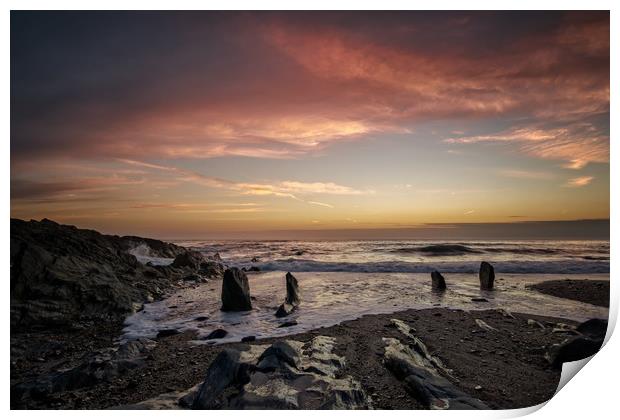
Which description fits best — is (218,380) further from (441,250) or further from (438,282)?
(441,250)

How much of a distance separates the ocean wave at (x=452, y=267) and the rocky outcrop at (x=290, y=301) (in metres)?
4.83

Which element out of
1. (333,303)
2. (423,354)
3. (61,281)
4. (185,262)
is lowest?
(333,303)

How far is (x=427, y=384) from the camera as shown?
9.96ft

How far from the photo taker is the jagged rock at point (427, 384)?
9.59 feet

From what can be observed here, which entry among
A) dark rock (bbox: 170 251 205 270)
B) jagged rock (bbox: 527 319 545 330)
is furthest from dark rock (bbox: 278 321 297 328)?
dark rock (bbox: 170 251 205 270)

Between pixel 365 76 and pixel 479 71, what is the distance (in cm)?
164

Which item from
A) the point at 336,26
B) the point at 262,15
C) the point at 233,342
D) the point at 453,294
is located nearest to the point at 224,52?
the point at 262,15

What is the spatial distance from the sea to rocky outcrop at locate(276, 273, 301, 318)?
0.14 m

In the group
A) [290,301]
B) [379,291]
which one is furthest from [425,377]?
[379,291]

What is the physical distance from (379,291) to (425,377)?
13.9 ft

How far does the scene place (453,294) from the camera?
22.5 ft

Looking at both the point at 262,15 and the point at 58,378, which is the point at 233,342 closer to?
the point at 58,378
